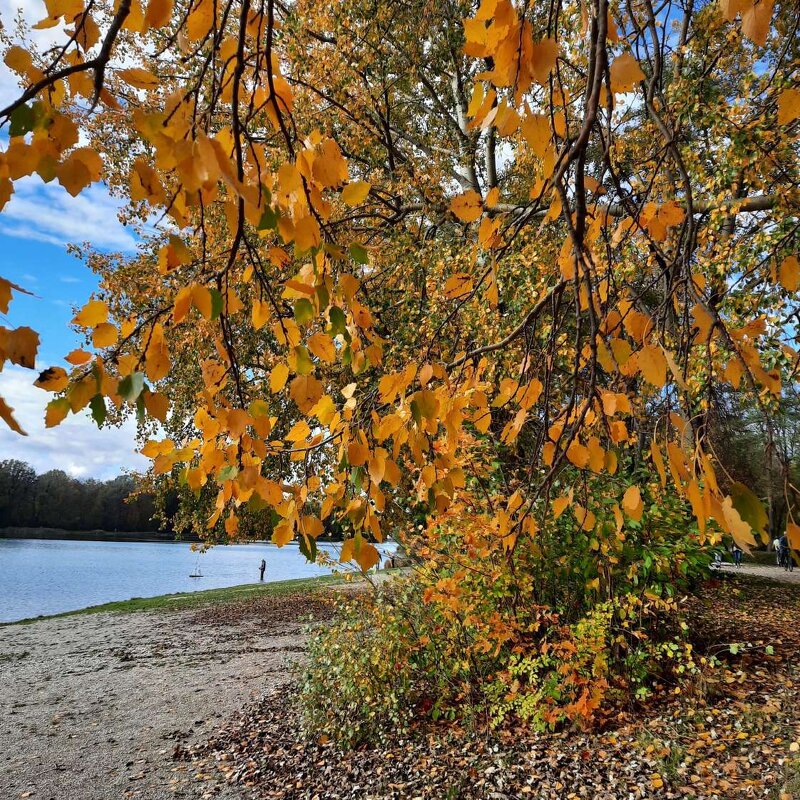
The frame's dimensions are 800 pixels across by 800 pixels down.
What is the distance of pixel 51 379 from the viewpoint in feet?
2.92

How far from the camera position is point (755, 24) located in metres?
0.86

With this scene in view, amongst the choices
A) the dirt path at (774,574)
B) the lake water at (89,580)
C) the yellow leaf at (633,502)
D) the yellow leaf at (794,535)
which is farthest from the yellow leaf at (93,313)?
the dirt path at (774,574)

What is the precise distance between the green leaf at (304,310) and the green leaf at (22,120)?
48cm

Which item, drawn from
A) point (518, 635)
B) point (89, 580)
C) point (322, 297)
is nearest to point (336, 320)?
point (322, 297)

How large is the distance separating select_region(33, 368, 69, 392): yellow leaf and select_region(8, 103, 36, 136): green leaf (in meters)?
0.34

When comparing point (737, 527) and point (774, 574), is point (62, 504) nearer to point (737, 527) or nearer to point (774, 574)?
point (774, 574)

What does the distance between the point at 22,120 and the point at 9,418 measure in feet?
1.31

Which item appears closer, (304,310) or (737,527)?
(737,527)

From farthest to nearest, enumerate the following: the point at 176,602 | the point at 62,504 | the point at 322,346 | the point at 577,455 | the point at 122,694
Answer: the point at 62,504 → the point at 176,602 → the point at 122,694 → the point at 577,455 → the point at 322,346

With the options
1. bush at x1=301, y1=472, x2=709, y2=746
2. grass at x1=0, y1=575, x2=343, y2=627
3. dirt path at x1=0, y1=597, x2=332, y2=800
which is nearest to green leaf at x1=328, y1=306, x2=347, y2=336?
bush at x1=301, y1=472, x2=709, y2=746

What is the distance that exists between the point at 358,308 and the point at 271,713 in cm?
532

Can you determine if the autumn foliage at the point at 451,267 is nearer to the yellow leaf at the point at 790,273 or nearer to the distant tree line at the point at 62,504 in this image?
the yellow leaf at the point at 790,273

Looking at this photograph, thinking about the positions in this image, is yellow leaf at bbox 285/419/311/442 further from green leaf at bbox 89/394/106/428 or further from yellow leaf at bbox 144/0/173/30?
yellow leaf at bbox 144/0/173/30

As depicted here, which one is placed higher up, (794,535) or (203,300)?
(203,300)
